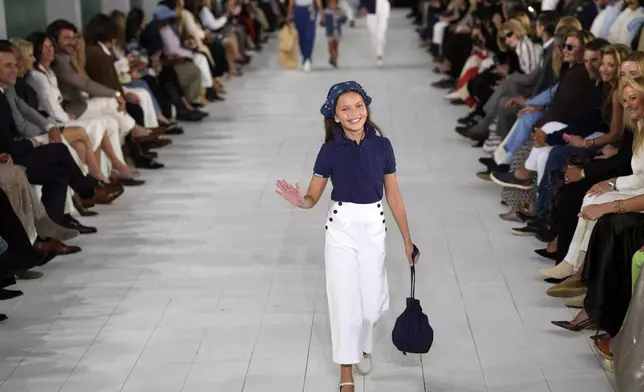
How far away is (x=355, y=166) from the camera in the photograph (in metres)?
4.44

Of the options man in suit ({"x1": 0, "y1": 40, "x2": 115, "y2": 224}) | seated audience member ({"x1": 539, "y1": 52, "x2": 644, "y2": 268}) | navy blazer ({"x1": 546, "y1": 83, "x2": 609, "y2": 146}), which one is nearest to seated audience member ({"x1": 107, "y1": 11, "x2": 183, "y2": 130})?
man in suit ({"x1": 0, "y1": 40, "x2": 115, "y2": 224})

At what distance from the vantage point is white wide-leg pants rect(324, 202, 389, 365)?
175 inches

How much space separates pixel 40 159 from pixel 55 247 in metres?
0.56

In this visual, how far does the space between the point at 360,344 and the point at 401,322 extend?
0.24m

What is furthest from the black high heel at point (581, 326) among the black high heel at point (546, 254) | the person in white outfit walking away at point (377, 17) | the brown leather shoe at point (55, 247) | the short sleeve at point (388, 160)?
the person in white outfit walking away at point (377, 17)

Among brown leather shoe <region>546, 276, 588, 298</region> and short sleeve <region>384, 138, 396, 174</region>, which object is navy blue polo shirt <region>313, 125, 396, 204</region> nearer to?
short sleeve <region>384, 138, 396, 174</region>

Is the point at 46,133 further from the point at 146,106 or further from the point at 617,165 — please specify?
the point at 617,165

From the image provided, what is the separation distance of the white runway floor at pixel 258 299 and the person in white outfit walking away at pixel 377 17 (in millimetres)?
6901

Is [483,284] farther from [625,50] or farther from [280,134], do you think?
[280,134]

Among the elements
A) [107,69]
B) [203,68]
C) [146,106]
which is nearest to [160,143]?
[146,106]

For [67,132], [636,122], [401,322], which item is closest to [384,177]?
[401,322]

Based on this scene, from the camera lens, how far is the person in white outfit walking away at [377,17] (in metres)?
16.6

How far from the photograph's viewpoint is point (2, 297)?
6055 mm

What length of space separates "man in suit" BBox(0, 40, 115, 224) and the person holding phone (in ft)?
9.58
